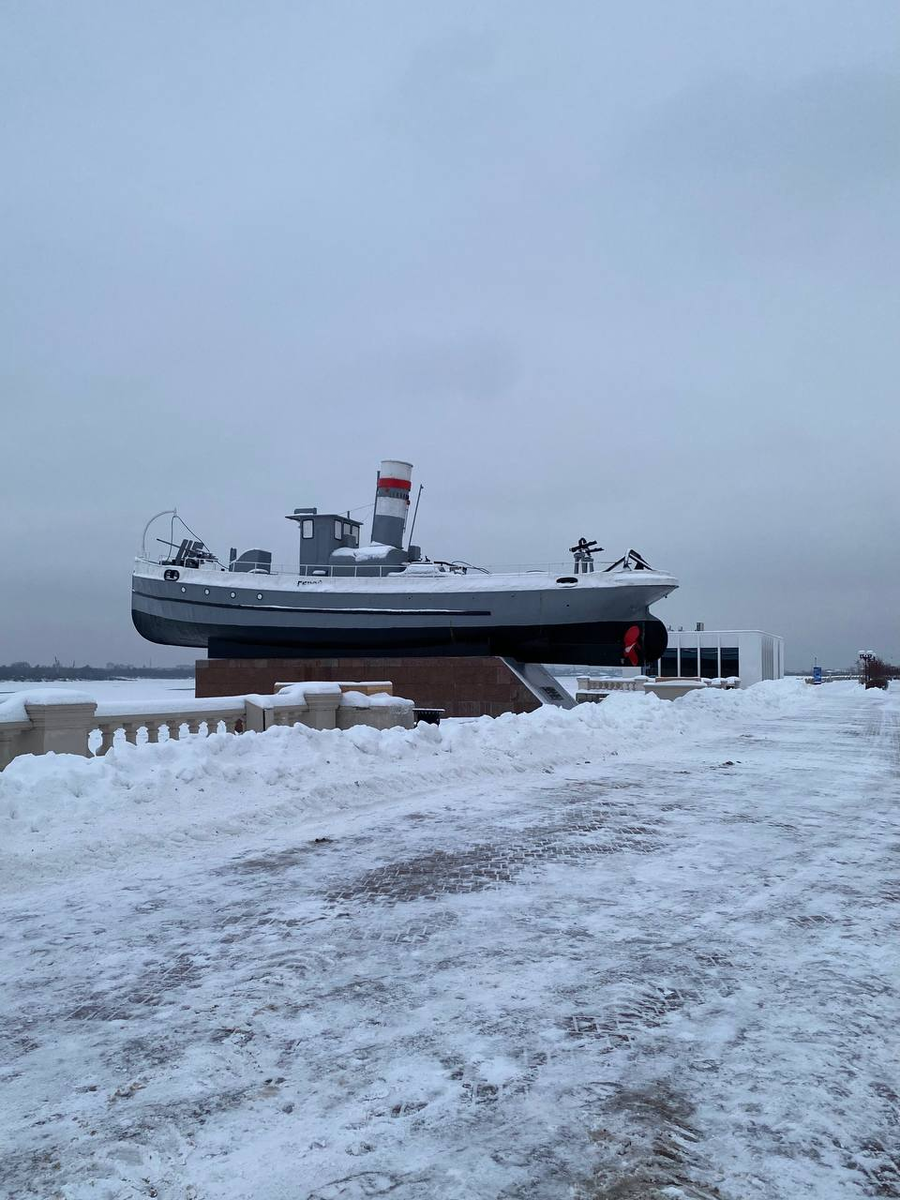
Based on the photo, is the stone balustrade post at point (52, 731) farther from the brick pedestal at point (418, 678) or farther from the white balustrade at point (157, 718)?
the brick pedestal at point (418, 678)

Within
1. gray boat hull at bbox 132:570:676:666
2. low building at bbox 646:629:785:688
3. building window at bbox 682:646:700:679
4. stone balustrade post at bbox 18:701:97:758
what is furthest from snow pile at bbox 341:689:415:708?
building window at bbox 682:646:700:679

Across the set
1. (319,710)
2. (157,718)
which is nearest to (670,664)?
(319,710)

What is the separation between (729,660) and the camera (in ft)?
188

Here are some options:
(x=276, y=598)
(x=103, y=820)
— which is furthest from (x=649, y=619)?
(x=103, y=820)

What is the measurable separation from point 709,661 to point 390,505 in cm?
3609

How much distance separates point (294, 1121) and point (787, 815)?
6.82 meters

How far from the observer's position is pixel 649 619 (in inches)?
1008

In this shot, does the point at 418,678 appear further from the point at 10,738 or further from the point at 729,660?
the point at 729,660

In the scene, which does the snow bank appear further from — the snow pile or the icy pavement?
the snow pile

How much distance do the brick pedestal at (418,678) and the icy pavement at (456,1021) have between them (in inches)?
676

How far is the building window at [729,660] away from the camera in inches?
2250

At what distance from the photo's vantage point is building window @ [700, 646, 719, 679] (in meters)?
57.8

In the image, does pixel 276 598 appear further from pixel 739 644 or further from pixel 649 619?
pixel 739 644

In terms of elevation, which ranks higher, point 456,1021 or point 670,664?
point 670,664
